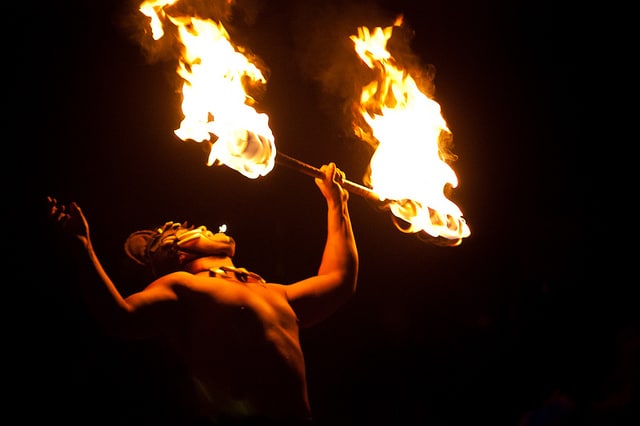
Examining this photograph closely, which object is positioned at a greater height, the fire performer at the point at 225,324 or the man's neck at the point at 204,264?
the man's neck at the point at 204,264

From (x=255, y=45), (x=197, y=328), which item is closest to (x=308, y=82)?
(x=255, y=45)

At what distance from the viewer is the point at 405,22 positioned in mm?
4625

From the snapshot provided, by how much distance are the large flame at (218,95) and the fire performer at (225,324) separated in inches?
19.9

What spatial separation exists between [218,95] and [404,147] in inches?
40.6

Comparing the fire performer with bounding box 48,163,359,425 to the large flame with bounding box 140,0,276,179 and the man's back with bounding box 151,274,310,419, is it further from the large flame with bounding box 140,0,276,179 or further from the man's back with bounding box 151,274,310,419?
the large flame with bounding box 140,0,276,179

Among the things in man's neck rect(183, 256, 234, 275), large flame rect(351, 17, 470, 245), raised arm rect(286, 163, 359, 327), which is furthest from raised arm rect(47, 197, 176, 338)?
large flame rect(351, 17, 470, 245)

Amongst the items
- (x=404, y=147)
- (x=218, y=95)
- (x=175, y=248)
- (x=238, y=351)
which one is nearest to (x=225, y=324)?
(x=238, y=351)

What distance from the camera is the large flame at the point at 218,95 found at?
3217 millimetres

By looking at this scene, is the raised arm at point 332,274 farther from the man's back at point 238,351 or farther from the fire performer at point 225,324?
the man's back at point 238,351

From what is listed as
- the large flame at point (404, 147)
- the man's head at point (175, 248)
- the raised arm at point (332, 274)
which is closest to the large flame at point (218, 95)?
the man's head at point (175, 248)

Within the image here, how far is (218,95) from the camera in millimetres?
3383

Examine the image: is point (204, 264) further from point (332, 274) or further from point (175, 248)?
point (332, 274)

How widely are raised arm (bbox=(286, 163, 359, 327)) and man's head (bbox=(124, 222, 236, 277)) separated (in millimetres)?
389

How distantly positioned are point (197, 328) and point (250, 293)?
0.86 feet
